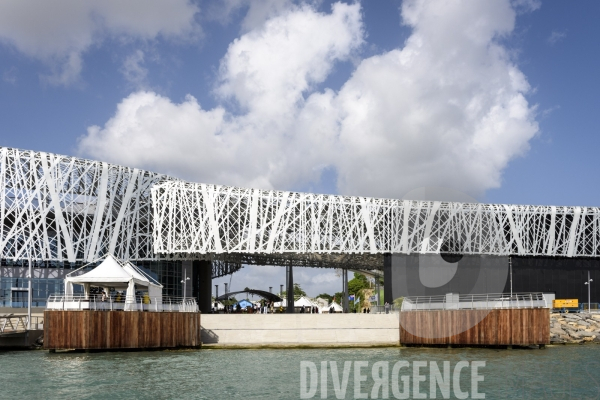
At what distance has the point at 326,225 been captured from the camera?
6506cm

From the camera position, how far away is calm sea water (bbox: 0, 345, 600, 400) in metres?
25.4

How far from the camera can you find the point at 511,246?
7056cm

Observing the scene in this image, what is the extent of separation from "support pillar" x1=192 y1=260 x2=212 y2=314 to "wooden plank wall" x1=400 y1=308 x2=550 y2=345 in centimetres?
3531

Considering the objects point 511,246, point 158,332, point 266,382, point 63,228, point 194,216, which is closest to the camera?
point 266,382

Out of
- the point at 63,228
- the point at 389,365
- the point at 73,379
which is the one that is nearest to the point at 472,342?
the point at 389,365

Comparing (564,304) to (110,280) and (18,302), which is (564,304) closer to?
(110,280)

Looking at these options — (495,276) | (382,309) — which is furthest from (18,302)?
(495,276)

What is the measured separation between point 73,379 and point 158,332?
1263 cm

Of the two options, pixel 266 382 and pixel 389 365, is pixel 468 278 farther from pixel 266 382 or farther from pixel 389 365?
pixel 266 382

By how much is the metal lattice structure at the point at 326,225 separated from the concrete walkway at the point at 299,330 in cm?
1530

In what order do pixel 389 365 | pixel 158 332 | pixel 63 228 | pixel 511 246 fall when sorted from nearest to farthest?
1. pixel 389 365
2. pixel 158 332
3. pixel 63 228
4. pixel 511 246

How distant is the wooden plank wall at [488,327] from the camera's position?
40938 mm

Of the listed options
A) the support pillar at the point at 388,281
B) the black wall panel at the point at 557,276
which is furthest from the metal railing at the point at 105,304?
the black wall panel at the point at 557,276

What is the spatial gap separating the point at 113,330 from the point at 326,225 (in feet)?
96.3
